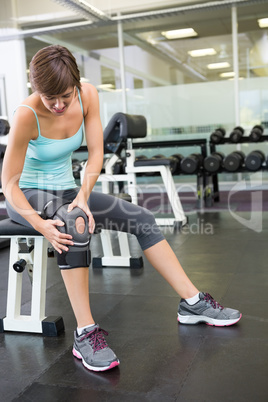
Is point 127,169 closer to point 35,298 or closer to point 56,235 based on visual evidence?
point 35,298

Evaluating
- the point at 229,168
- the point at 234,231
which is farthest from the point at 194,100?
the point at 234,231

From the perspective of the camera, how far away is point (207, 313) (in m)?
1.80

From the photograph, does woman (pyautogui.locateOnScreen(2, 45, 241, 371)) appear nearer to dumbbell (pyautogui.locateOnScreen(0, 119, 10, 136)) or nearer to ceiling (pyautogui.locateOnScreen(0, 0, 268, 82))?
dumbbell (pyautogui.locateOnScreen(0, 119, 10, 136))

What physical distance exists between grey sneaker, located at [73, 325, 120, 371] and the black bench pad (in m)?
0.42

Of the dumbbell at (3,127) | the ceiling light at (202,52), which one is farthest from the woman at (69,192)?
the ceiling light at (202,52)

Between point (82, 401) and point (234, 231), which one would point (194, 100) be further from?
point (82, 401)

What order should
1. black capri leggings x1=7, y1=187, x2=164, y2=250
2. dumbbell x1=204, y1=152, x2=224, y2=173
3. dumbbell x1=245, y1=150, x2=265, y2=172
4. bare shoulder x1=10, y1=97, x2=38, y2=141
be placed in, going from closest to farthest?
bare shoulder x1=10, y1=97, x2=38, y2=141, black capri leggings x1=7, y1=187, x2=164, y2=250, dumbbell x1=245, y1=150, x2=265, y2=172, dumbbell x1=204, y1=152, x2=224, y2=173

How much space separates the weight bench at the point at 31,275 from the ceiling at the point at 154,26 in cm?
481

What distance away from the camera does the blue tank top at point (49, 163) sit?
1.60 meters

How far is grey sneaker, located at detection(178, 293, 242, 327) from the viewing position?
5.89ft

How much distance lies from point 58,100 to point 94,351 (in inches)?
32.3

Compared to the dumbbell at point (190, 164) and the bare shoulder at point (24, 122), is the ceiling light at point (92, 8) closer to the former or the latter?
the dumbbell at point (190, 164)

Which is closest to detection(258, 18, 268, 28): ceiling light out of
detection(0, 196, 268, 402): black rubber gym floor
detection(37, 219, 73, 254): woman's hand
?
detection(0, 196, 268, 402): black rubber gym floor

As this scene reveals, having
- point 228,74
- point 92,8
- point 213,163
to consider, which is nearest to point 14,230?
point 213,163
